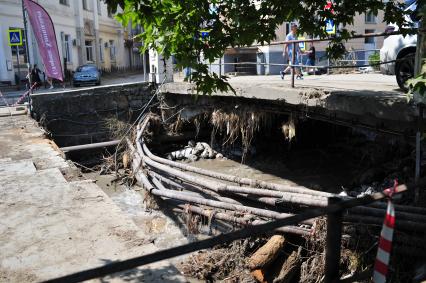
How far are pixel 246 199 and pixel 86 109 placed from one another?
280 inches

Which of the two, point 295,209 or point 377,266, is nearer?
point 377,266

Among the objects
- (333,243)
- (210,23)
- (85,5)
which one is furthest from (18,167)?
(85,5)

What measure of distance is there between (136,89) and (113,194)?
3.97m

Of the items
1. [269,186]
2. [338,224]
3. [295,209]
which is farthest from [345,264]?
[338,224]

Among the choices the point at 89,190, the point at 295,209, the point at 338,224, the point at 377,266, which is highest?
the point at 338,224

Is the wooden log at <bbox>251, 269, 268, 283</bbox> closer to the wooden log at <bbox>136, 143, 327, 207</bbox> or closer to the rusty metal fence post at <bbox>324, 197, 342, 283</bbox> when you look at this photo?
the wooden log at <bbox>136, 143, 327, 207</bbox>

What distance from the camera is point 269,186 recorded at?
778cm

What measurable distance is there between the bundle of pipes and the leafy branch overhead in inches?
81.5

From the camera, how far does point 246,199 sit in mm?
7836

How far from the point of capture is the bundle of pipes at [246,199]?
598 centimetres

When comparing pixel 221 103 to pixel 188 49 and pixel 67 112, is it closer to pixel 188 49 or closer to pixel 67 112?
pixel 67 112

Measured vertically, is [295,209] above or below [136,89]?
below

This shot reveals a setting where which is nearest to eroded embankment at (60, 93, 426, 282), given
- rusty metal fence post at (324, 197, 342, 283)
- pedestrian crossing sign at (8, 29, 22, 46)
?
rusty metal fence post at (324, 197, 342, 283)

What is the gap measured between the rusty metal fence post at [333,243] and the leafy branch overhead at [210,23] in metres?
2.67
